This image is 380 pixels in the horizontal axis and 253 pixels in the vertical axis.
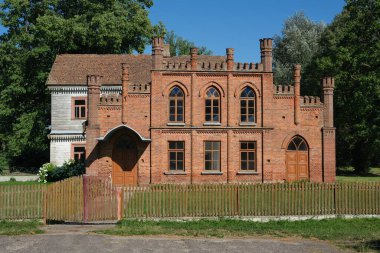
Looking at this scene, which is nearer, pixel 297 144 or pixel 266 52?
pixel 266 52

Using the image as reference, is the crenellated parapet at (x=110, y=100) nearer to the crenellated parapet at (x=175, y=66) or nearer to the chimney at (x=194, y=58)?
the crenellated parapet at (x=175, y=66)

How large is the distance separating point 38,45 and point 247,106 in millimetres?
20875

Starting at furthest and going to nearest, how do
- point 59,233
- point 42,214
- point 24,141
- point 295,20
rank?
point 295,20, point 24,141, point 42,214, point 59,233

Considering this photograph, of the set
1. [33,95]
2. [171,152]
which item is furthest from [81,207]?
[33,95]

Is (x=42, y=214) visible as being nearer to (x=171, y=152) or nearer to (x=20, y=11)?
(x=171, y=152)

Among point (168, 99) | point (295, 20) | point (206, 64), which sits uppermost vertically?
point (295, 20)

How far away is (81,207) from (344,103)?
28.6 meters

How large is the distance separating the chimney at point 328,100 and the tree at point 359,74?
8290 millimetres

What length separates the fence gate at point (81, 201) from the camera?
16.1m

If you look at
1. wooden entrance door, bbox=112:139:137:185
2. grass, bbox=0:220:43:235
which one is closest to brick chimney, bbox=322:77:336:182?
wooden entrance door, bbox=112:139:137:185

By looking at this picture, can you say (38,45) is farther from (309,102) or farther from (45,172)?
(309,102)

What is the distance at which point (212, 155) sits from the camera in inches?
1119

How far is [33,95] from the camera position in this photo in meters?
41.7

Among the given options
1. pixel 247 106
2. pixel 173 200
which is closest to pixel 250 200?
pixel 173 200
